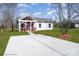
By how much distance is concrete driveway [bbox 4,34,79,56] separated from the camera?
2.21 metres

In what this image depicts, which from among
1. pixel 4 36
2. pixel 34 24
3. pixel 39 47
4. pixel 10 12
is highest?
pixel 10 12

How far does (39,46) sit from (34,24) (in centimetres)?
22

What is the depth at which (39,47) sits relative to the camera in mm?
2248

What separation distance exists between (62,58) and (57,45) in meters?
0.14

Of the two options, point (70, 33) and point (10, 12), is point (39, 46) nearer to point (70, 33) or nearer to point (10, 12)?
point (70, 33)

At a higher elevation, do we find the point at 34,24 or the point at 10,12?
the point at 10,12

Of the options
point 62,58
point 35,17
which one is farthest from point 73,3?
point 62,58

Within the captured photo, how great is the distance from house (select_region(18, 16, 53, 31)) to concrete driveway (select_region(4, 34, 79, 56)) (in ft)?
0.27

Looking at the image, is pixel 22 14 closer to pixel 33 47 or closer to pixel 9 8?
pixel 9 8

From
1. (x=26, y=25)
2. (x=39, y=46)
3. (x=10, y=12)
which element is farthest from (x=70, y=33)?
(x=10, y=12)

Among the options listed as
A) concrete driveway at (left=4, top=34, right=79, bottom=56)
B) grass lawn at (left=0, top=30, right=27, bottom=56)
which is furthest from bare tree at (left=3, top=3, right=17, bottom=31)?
concrete driveway at (left=4, top=34, right=79, bottom=56)

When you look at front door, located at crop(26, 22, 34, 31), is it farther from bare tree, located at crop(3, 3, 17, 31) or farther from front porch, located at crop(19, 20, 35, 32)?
bare tree, located at crop(3, 3, 17, 31)

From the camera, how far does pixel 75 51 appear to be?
Answer: 7.28 feet

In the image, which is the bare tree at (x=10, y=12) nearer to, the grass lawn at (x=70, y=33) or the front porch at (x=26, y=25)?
the front porch at (x=26, y=25)
